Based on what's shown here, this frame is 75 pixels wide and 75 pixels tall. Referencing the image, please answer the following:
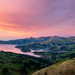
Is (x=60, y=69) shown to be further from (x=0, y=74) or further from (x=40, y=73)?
(x=0, y=74)

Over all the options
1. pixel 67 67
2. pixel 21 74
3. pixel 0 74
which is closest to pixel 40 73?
pixel 67 67

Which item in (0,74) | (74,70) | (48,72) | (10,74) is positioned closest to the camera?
(74,70)

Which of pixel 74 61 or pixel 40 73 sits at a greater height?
pixel 74 61

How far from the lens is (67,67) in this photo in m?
16.4

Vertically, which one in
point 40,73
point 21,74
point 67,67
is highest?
point 67,67

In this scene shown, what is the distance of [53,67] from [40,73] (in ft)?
8.90

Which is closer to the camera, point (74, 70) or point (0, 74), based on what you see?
point (74, 70)

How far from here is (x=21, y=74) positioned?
387ft

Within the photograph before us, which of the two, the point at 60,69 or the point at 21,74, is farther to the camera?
the point at 21,74

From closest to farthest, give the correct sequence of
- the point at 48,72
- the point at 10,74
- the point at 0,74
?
the point at 48,72
the point at 0,74
the point at 10,74

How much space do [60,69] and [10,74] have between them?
4273 inches

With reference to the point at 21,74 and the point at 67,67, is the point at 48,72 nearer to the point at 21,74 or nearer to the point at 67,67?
the point at 67,67

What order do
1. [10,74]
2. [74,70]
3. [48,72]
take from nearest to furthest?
[74,70]
[48,72]
[10,74]

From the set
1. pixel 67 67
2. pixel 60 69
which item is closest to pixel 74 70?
pixel 67 67
